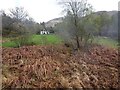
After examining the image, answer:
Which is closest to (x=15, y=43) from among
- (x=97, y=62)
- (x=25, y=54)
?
(x=25, y=54)

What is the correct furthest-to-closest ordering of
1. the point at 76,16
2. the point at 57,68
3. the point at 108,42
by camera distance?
the point at 108,42 → the point at 76,16 → the point at 57,68

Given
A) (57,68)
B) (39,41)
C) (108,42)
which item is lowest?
(57,68)

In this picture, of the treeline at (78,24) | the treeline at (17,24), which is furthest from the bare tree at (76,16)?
the treeline at (17,24)

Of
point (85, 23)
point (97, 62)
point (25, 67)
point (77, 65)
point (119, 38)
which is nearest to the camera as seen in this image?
point (25, 67)

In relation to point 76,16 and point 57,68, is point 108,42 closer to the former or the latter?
point 76,16

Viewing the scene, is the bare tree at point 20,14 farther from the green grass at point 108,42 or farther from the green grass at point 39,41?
the green grass at point 108,42

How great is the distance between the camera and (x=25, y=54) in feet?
30.4

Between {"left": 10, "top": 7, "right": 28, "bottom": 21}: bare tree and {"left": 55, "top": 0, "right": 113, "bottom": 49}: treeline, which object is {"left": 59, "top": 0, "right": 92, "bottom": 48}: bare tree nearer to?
{"left": 55, "top": 0, "right": 113, "bottom": 49}: treeline

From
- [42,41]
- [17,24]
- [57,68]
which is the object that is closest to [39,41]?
[42,41]

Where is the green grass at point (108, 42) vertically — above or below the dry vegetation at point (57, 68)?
above

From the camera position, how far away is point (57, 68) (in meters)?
8.37

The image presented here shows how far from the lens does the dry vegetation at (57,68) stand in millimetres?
7445

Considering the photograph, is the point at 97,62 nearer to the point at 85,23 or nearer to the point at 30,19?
the point at 85,23

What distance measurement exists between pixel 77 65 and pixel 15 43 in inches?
153
